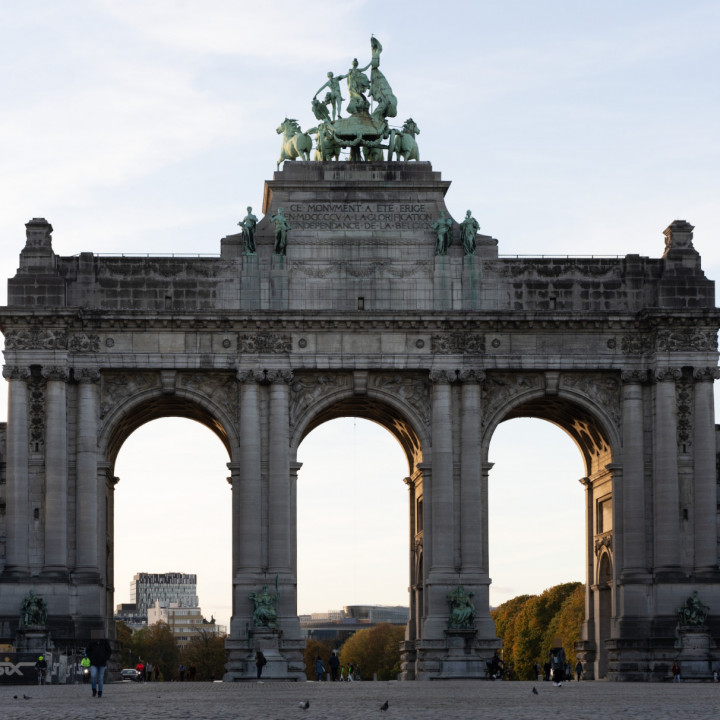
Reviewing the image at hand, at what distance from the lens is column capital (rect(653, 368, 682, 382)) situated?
7450 cm

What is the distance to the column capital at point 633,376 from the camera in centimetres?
7531

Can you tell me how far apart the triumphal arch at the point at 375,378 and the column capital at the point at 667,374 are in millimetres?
83

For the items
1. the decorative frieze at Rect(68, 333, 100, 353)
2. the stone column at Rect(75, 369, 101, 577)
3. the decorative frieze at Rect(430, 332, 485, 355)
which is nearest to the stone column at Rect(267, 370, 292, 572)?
the decorative frieze at Rect(430, 332, 485, 355)

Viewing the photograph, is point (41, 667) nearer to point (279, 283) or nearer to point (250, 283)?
point (250, 283)

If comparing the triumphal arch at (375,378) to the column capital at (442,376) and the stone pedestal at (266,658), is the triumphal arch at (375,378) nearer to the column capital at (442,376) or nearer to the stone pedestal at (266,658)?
the column capital at (442,376)

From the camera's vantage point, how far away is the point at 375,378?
75312 millimetres

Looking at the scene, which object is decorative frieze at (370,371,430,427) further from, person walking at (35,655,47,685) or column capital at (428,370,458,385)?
person walking at (35,655,47,685)

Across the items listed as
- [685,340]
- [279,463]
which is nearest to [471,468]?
[279,463]

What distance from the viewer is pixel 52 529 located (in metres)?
72.9

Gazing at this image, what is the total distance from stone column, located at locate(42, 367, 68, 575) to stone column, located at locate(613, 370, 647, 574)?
909 inches

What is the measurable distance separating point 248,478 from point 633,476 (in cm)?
1615

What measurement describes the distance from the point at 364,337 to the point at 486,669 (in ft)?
47.9

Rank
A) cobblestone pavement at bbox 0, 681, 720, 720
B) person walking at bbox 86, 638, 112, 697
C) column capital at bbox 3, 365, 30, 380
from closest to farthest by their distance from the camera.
Answer: cobblestone pavement at bbox 0, 681, 720, 720, person walking at bbox 86, 638, 112, 697, column capital at bbox 3, 365, 30, 380

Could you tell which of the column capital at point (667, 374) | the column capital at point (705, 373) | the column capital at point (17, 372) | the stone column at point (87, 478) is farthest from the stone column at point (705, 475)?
the column capital at point (17, 372)
